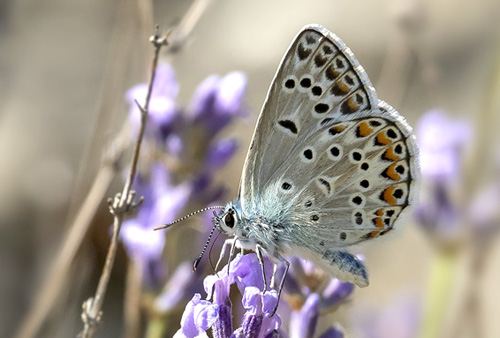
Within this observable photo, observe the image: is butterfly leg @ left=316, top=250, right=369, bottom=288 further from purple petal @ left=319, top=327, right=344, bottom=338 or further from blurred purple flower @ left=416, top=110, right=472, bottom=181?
blurred purple flower @ left=416, top=110, right=472, bottom=181

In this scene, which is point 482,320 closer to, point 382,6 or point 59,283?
point 59,283

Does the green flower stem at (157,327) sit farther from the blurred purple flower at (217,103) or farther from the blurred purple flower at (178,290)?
the blurred purple flower at (217,103)

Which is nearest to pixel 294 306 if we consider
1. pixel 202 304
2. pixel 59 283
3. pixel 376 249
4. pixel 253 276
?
pixel 253 276

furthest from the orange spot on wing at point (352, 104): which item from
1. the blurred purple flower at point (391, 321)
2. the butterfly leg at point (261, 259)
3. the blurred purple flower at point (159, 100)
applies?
the blurred purple flower at point (391, 321)

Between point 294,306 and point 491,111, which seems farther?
point 491,111

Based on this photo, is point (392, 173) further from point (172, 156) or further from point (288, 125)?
point (172, 156)

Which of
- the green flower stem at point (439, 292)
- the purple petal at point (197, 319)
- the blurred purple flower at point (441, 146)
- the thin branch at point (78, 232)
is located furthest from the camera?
the blurred purple flower at point (441, 146)

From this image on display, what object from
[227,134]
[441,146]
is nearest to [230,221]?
[441,146]
